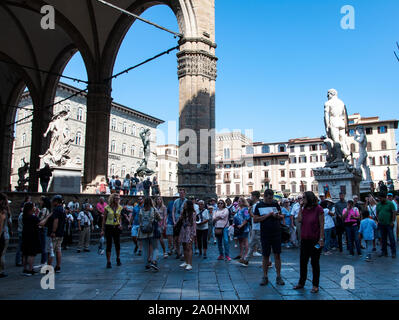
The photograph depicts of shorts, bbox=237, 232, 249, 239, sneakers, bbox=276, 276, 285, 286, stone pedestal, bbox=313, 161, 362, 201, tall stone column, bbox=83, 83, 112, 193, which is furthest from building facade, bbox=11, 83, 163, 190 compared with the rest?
sneakers, bbox=276, 276, 285, 286

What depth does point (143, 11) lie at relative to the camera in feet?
67.6

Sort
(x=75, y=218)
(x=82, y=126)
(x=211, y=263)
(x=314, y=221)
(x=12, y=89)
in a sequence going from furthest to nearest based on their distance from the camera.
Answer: (x=82, y=126), (x=12, y=89), (x=75, y=218), (x=211, y=263), (x=314, y=221)

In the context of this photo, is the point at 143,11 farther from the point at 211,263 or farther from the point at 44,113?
the point at 211,263

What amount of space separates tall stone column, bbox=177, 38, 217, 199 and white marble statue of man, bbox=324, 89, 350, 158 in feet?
18.5

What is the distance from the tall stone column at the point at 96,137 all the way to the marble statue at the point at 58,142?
373cm

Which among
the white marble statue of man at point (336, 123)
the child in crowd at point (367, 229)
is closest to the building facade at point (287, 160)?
the white marble statue of man at point (336, 123)

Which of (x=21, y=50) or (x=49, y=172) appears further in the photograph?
(x=21, y=50)

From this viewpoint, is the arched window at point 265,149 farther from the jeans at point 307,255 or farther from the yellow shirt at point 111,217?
the jeans at point 307,255

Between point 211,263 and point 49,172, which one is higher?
point 49,172

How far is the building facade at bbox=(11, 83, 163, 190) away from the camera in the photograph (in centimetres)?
4472

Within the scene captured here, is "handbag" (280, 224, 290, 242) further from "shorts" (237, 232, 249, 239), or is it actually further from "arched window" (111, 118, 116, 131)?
"arched window" (111, 118, 116, 131)

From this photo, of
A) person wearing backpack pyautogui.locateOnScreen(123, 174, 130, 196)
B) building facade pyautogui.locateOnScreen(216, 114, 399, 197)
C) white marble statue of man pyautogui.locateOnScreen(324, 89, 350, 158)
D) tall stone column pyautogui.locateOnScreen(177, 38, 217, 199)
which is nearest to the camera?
white marble statue of man pyautogui.locateOnScreen(324, 89, 350, 158)
